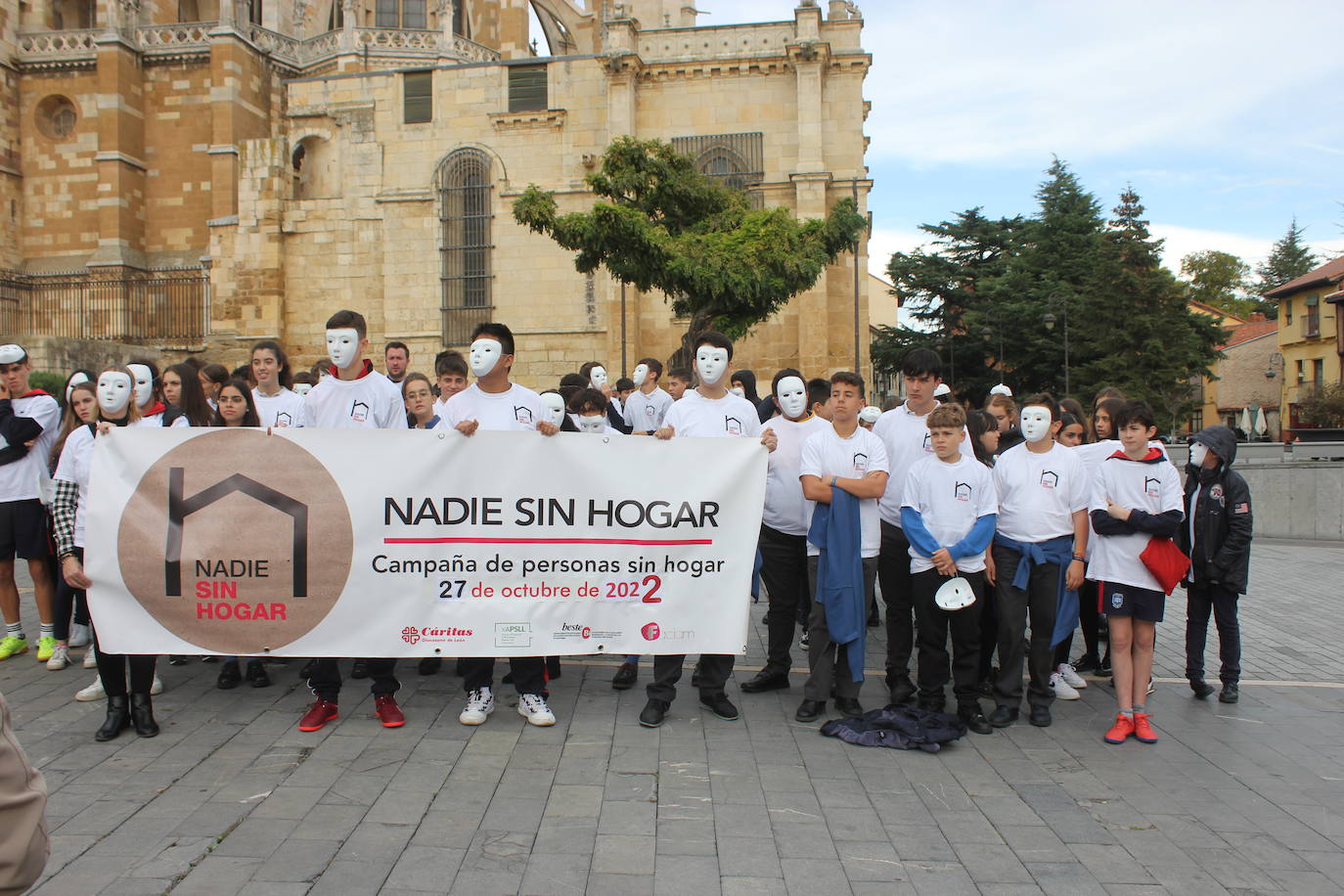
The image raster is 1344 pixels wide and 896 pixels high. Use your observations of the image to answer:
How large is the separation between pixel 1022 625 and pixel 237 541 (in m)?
4.62

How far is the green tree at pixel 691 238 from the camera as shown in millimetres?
19047

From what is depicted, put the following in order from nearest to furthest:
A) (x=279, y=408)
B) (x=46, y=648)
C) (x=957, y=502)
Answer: (x=957, y=502) → (x=46, y=648) → (x=279, y=408)

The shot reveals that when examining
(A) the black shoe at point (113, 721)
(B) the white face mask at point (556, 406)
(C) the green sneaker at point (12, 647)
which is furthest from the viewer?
(C) the green sneaker at point (12, 647)

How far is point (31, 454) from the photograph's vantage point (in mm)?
6422

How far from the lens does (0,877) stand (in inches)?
66.8

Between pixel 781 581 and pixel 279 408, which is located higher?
pixel 279 408

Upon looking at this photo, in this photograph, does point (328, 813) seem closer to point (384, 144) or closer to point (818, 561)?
point (818, 561)

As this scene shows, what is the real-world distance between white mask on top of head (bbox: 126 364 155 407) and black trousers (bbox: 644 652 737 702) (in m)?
3.54

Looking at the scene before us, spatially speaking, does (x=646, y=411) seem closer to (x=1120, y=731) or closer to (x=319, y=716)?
(x=319, y=716)

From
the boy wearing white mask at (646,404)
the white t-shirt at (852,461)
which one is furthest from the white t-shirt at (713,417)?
the boy wearing white mask at (646,404)

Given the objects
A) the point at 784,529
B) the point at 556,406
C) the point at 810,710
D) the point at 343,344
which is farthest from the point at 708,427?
the point at 343,344

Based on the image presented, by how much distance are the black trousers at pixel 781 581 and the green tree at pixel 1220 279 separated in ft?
238

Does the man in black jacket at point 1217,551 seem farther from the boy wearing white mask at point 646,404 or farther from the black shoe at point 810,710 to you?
the boy wearing white mask at point 646,404

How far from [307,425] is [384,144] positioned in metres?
27.9
